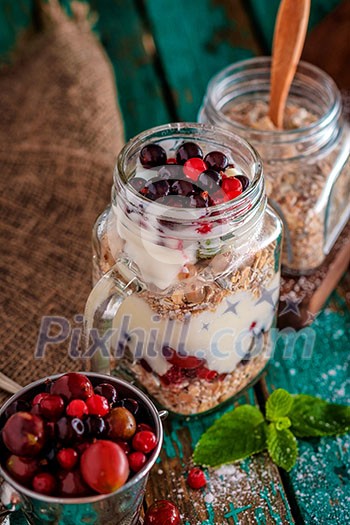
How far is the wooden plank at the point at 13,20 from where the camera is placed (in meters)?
1.77

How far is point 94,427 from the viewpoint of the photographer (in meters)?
0.79

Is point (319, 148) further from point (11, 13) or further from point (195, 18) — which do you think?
point (11, 13)

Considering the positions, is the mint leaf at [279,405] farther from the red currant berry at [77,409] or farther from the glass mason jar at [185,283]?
the red currant berry at [77,409]

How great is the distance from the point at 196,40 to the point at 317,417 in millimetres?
1063

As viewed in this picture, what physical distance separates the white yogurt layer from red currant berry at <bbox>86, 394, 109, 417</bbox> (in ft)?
0.48

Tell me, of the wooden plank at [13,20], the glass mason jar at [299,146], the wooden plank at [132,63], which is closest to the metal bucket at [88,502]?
the glass mason jar at [299,146]

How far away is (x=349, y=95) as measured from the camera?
1.46 m

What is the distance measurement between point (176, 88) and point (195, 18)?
26 cm

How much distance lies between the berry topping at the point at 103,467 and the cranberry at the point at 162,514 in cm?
18

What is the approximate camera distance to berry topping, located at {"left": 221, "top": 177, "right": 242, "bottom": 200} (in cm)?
90

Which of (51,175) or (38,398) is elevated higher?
(38,398)

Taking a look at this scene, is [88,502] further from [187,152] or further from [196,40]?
[196,40]

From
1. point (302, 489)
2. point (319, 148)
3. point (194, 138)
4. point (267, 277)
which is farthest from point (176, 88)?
point (302, 489)

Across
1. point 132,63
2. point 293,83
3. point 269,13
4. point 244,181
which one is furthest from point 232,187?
point 269,13
